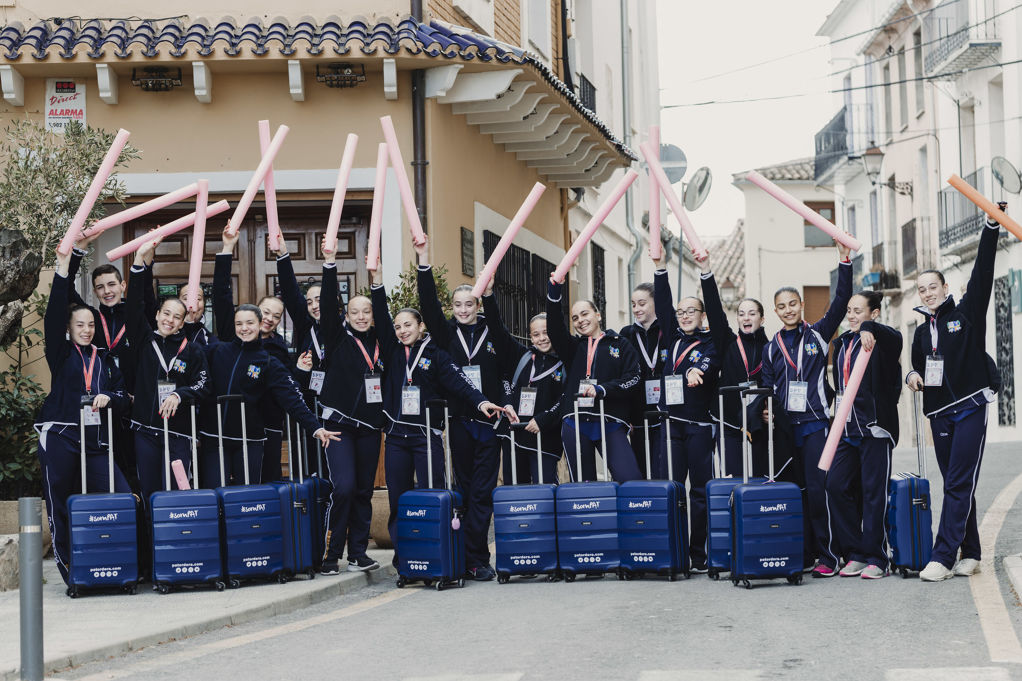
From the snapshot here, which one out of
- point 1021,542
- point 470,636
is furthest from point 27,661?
point 1021,542

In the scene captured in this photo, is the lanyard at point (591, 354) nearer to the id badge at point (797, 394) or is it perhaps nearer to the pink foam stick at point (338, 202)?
the id badge at point (797, 394)

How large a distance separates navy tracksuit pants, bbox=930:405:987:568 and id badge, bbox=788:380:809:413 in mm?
948

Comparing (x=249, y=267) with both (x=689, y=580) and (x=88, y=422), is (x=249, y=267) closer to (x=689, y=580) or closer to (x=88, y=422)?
(x=88, y=422)

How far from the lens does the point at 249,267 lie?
53.8 ft

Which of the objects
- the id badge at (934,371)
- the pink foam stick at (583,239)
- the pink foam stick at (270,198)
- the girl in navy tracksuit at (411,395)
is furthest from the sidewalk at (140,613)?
the id badge at (934,371)

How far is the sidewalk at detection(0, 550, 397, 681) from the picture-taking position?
8.20 metres

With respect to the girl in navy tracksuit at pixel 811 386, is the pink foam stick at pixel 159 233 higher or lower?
higher

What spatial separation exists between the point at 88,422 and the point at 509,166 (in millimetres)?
9361

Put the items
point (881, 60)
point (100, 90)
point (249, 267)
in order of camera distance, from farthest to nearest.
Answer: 1. point (881, 60)
2. point (249, 267)
3. point (100, 90)

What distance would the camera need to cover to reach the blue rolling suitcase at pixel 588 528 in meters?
10.9

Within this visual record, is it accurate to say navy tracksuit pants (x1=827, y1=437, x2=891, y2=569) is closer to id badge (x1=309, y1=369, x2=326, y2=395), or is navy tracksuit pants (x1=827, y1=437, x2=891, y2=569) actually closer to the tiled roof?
id badge (x1=309, y1=369, x2=326, y2=395)

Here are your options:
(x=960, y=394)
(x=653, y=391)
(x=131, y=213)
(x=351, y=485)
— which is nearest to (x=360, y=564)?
(x=351, y=485)

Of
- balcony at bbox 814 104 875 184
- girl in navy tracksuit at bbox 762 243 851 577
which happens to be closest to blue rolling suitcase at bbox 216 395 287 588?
girl in navy tracksuit at bbox 762 243 851 577

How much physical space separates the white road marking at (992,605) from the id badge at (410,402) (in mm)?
3964
